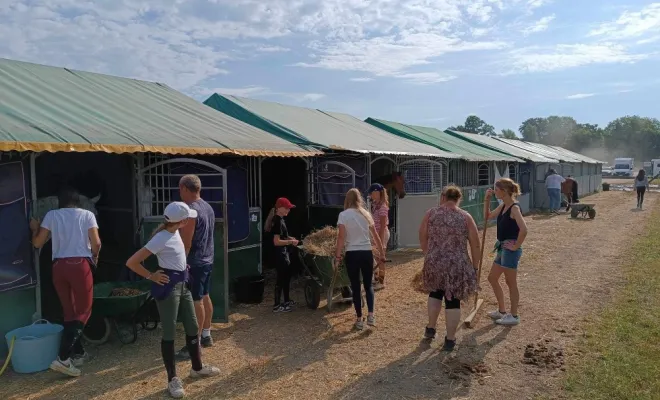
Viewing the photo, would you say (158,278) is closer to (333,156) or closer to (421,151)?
(333,156)

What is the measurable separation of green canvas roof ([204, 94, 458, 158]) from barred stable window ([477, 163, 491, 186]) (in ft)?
19.7

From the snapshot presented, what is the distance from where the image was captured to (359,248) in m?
6.11

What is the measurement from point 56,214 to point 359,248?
3136 mm

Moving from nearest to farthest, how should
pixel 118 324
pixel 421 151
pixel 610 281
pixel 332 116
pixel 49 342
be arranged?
1. pixel 49 342
2. pixel 118 324
3. pixel 610 281
4. pixel 421 151
5. pixel 332 116

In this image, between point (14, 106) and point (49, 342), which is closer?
point (49, 342)

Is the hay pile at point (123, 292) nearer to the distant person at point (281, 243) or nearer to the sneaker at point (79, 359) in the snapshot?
the sneaker at point (79, 359)

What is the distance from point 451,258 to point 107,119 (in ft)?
14.2

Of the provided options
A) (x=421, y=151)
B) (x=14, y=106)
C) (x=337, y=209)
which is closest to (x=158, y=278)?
(x=14, y=106)

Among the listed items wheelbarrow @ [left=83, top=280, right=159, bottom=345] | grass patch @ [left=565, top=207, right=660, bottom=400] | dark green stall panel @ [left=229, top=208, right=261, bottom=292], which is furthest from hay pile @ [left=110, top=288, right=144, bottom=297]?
grass patch @ [left=565, top=207, right=660, bottom=400]

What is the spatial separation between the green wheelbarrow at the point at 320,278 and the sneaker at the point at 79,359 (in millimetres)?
2882

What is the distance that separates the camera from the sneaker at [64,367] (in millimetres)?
4867

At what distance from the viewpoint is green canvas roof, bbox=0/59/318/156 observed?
5297 millimetres

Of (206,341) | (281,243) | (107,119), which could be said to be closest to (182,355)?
(206,341)

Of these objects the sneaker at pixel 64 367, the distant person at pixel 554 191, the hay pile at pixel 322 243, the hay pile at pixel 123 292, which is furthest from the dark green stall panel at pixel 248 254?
the distant person at pixel 554 191
